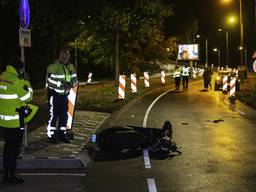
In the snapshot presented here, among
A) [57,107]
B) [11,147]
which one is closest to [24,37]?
[57,107]

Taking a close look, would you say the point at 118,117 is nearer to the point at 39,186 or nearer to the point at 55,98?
the point at 55,98

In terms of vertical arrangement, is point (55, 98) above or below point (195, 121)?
above

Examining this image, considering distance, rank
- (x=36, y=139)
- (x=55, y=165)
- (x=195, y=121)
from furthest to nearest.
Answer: (x=195, y=121) → (x=36, y=139) → (x=55, y=165)

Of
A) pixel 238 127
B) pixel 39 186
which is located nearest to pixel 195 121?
pixel 238 127

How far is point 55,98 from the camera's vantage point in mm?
11352

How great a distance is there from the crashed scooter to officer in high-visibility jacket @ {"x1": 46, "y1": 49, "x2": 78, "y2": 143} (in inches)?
35.7

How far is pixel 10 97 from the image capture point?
8.20m

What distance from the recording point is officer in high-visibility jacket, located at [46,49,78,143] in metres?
11.3

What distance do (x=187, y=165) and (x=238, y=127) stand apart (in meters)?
5.94

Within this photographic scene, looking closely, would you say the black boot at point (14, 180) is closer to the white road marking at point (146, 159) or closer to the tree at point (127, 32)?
the white road marking at point (146, 159)

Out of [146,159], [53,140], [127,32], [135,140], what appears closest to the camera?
[146,159]

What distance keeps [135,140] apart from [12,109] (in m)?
3.28

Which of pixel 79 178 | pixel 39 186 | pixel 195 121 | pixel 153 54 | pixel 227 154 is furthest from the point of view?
pixel 153 54

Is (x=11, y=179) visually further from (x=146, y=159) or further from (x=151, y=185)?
(x=146, y=159)
